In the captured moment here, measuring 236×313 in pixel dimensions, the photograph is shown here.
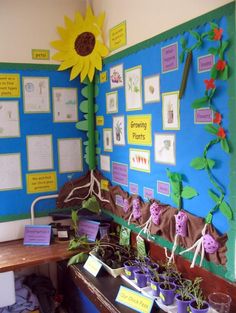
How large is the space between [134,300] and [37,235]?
885mm

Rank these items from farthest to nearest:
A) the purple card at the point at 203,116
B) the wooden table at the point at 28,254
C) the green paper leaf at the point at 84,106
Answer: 1. the green paper leaf at the point at 84,106
2. the wooden table at the point at 28,254
3. the purple card at the point at 203,116

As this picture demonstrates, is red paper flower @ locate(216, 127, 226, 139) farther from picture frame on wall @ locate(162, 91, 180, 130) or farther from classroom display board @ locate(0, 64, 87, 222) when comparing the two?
classroom display board @ locate(0, 64, 87, 222)

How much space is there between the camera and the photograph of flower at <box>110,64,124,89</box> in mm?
1957

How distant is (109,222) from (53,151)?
0.58 metres

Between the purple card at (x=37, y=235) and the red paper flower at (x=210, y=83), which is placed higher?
the red paper flower at (x=210, y=83)

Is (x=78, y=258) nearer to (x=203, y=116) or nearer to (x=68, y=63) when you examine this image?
(x=203, y=116)

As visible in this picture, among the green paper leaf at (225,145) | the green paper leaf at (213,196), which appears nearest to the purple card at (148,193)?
the green paper leaf at (213,196)

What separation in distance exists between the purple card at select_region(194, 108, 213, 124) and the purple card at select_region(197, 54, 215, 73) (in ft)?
0.50

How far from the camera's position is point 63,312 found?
2.20 metres

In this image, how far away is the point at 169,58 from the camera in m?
1.55

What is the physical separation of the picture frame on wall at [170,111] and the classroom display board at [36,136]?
87 centimetres

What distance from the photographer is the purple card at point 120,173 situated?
200 centimetres

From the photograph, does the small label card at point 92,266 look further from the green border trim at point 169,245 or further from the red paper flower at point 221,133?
the red paper flower at point 221,133

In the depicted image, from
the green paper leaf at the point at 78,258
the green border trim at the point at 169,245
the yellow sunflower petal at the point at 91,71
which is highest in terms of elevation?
the yellow sunflower petal at the point at 91,71
